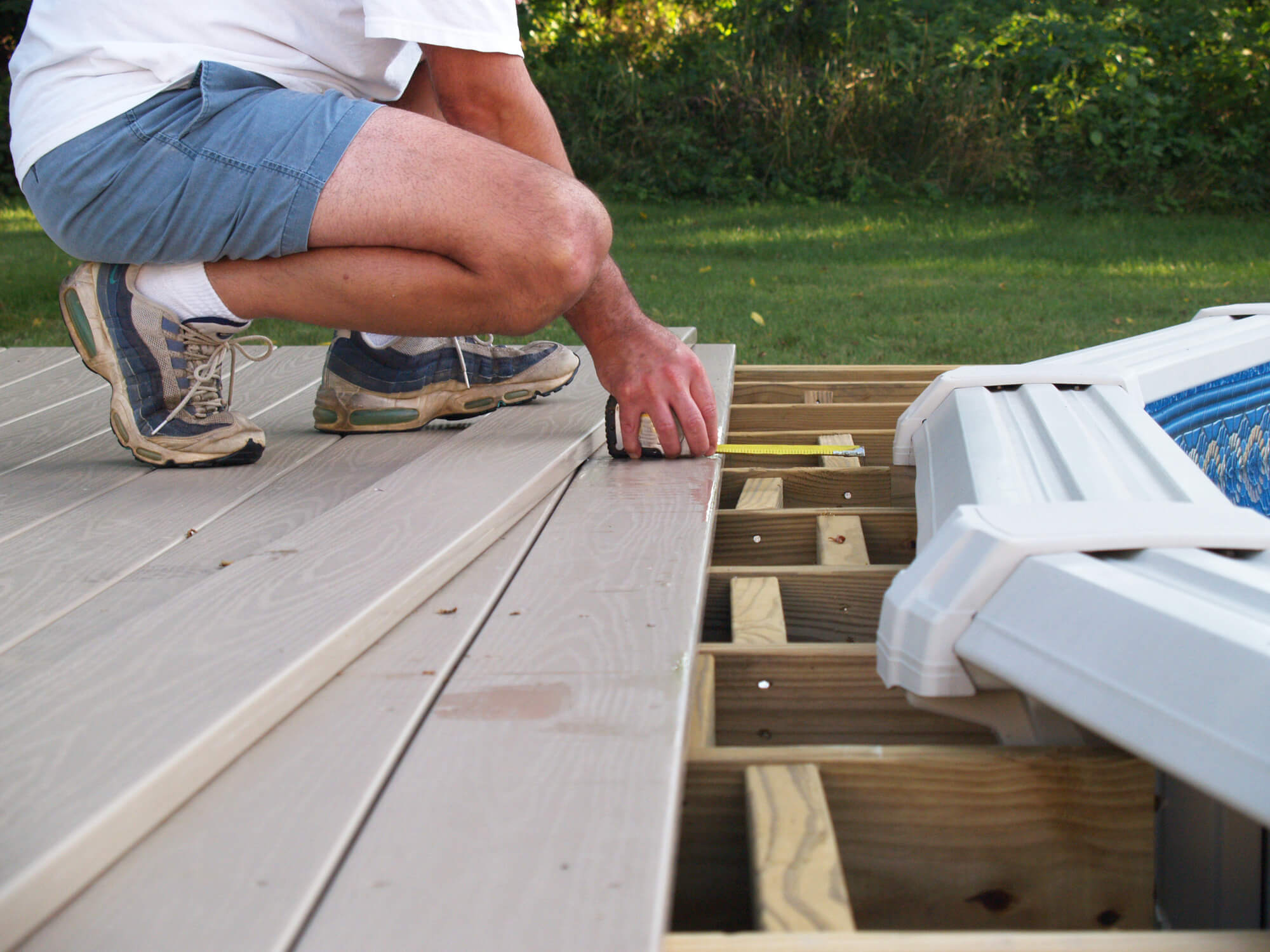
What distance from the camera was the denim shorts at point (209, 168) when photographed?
1.62 m

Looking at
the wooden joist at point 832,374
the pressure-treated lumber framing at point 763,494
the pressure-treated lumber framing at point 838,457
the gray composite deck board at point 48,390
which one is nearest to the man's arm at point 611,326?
the pressure-treated lumber framing at point 763,494

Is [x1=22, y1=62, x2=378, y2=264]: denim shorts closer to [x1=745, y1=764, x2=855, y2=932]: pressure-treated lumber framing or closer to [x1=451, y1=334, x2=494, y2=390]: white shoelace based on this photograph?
[x1=451, y1=334, x2=494, y2=390]: white shoelace

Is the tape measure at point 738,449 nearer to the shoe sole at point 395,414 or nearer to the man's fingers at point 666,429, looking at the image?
the man's fingers at point 666,429

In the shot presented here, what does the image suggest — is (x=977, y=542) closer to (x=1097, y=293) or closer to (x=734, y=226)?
(x=1097, y=293)

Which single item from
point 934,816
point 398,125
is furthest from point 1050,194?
point 934,816

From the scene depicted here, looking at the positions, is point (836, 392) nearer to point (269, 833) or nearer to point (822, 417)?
point (822, 417)

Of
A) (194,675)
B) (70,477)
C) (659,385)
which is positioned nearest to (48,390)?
(70,477)

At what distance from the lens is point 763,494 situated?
1.79m

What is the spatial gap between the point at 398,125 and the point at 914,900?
4.24 feet

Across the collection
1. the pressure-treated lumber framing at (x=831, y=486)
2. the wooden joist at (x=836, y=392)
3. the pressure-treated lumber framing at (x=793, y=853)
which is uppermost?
the pressure-treated lumber framing at (x=793, y=853)

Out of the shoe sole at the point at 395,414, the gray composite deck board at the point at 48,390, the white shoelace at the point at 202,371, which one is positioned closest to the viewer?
the white shoelace at the point at 202,371

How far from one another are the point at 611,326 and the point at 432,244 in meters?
0.29

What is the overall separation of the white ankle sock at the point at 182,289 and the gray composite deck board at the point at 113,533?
0.26m

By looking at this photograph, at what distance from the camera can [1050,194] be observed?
354 inches
